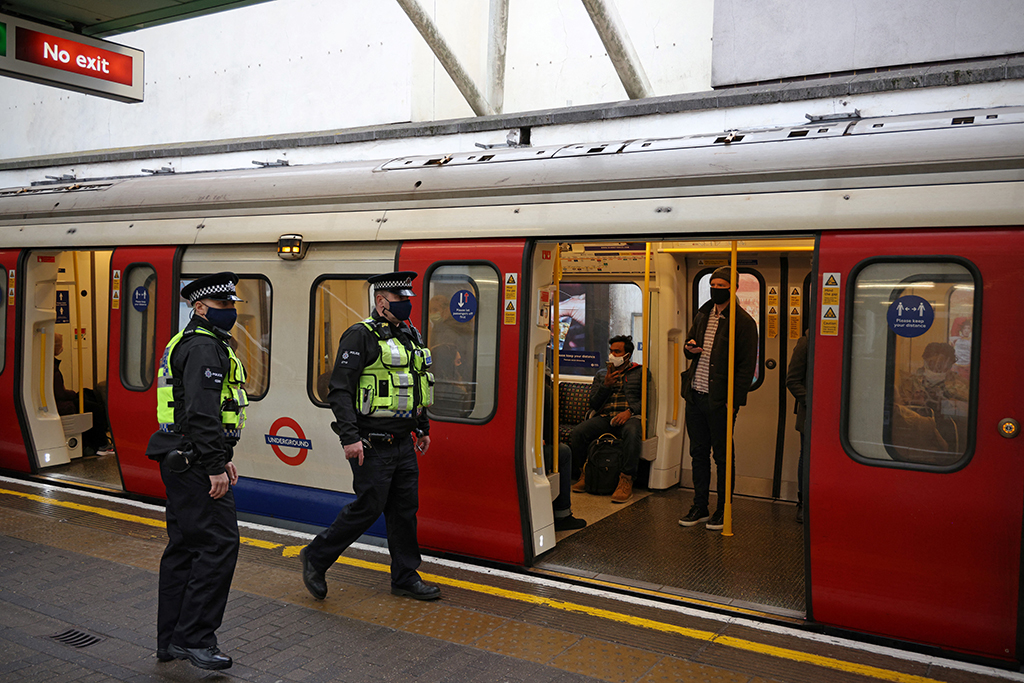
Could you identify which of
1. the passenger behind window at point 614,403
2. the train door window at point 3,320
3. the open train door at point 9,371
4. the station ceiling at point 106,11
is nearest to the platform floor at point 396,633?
the passenger behind window at point 614,403

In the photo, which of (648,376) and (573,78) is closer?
(648,376)

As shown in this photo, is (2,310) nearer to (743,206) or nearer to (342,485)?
(342,485)

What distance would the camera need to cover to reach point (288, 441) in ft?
21.1

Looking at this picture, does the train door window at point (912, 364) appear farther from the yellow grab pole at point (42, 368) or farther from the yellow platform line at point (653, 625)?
the yellow grab pole at point (42, 368)

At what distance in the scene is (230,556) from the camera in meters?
4.20

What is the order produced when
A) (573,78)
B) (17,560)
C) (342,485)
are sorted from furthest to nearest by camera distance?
1. (573,78)
2. (342,485)
3. (17,560)

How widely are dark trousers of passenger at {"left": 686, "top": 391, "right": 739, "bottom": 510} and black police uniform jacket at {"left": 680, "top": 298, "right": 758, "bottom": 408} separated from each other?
85 millimetres

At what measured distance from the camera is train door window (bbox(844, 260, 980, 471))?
414cm

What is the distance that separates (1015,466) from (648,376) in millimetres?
4325

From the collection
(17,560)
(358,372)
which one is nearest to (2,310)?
(17,560)

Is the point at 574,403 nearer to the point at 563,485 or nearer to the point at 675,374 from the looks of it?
the point at 675,374

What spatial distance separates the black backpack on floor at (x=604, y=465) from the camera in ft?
25.5

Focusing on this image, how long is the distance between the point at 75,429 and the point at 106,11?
508 centimetres

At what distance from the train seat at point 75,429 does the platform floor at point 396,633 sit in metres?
Result: 3.36
